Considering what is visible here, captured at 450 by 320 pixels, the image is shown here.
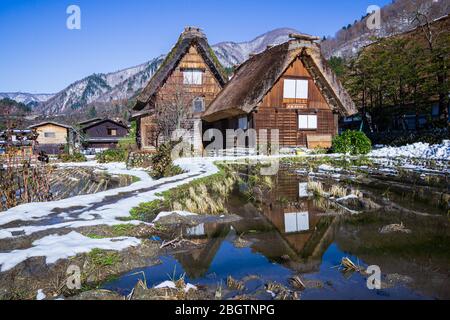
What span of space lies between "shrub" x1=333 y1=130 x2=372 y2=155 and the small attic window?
33.6 ft

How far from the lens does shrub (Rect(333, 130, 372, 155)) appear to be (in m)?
18.9

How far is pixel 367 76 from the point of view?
2552 cm

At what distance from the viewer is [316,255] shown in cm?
463

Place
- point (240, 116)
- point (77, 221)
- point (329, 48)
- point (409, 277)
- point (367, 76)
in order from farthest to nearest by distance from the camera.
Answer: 1. point (329, 48)
2. point (367, 76)
3. point (240, 116)
4. point (77, 221)
5. point (409, 277)

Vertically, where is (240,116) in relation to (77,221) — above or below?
above

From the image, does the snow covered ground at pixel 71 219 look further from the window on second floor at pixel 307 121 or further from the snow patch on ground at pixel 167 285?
the window on second floor at pixel 307 121

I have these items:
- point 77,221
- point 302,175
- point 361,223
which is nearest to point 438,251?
point 361,223

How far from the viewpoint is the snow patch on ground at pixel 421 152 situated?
1570cm

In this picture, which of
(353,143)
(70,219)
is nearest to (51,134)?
(353,143)

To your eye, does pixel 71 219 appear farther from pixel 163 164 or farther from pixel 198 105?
pixel 198 105

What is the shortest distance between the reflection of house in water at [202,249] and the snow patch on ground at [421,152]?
42.4 ft

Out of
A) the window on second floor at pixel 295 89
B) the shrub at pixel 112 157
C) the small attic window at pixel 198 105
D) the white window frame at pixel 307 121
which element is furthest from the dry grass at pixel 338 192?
the small attic window at pixel 198 105
